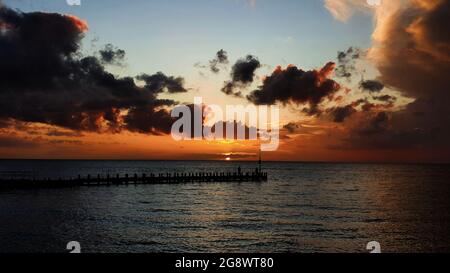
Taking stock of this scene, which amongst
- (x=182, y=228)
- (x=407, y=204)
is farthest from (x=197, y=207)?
(x=407, y=204)

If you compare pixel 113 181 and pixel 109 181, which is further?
pixel 113 181

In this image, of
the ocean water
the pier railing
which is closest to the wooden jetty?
the pier railing

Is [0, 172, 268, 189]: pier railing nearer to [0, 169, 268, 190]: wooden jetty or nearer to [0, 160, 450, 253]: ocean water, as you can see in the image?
[0, 169, 268, 190]: wooden jetty

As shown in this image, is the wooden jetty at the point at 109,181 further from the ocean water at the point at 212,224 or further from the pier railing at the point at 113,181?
the ocean water at the point at 212,224

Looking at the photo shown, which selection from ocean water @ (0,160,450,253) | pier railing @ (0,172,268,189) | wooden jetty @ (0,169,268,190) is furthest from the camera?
pier railing @ (0,172,268,189)

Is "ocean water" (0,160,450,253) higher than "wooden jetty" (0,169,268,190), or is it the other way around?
"wooden jetty" (0,169,268,190)

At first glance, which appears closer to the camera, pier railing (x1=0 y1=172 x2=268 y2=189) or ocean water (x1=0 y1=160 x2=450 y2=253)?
ocean water (x1=0 y1=160 x2=450 y2=253)

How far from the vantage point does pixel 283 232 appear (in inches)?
1398

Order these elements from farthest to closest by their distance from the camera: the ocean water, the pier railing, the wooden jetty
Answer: the pier railing < the wooden jetty < the ocean water

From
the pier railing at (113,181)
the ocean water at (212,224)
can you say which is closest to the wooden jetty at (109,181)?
the pier railing at (113,181)

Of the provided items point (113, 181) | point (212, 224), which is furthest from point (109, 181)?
point (212, 224)

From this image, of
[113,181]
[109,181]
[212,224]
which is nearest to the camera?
[212,224]

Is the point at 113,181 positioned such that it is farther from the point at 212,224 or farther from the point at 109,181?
the point at 212,224
